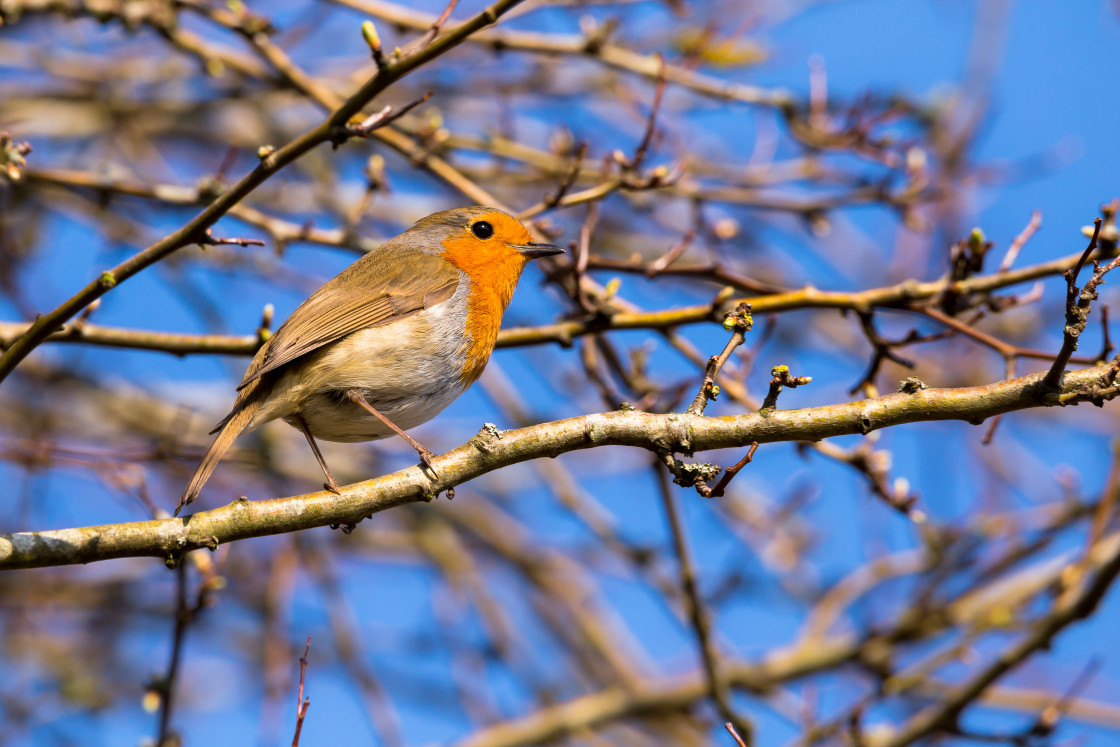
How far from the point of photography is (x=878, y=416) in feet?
9.00

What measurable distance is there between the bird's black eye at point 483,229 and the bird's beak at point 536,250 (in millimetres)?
148

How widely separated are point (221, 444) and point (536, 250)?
155cm

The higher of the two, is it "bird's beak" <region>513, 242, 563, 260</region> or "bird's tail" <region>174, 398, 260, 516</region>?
"bird's beak" <region>513, 242, 563, 260</region>

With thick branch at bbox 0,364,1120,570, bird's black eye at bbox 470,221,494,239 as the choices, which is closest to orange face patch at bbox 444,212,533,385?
bird's black eye at bbox 470,221,494,239

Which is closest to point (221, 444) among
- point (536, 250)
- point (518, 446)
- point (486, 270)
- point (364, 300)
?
point (364, 300)

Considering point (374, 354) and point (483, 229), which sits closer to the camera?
point (374, 354)

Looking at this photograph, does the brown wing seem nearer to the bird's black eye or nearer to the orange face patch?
the orange face patch

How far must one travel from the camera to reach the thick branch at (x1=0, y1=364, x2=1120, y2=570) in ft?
8.77

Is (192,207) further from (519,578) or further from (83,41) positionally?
(519,578)

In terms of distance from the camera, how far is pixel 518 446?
2.87 m

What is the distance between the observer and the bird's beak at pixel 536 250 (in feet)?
14.0

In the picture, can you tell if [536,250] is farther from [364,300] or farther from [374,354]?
[374,354]

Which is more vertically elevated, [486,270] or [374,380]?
[486,270]

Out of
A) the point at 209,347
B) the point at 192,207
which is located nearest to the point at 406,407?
the point at 209,347
